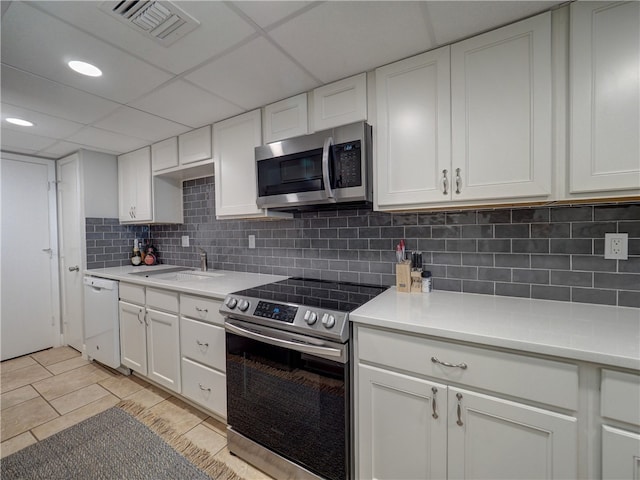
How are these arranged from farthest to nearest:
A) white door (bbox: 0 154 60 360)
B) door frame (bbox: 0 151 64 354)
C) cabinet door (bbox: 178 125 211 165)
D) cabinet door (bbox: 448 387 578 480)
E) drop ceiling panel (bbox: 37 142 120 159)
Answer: door frame (bbox: 0 151 64 354) < white door (bbox: 0 154 60 360) < drop ceiling panel (bbox: 37 142 120 159) < cabinet door (bbox: 178 125 211 165) < cabinet door (bbox: 448 387 578 480)

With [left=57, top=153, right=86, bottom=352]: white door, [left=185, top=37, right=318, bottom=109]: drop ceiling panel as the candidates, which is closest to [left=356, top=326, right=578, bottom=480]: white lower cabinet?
[left=185, top=37, right=318, bottom=109]: drop ceiling panel

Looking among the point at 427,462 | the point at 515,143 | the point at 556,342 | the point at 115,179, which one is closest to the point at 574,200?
the point at 515,143

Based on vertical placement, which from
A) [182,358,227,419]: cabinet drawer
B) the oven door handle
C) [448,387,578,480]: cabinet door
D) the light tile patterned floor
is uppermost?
the oven door handle

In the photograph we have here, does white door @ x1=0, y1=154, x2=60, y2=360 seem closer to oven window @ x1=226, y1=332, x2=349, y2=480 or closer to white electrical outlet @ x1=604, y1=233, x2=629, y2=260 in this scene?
oven window @ x1=226, y1=332, x2=349, y2=480

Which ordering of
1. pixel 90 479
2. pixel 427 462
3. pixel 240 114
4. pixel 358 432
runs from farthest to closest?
1. pixel 240 114
2. pixel 90 479
3. pixel 358 432
4. pixel 427 462

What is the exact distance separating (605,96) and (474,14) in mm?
606

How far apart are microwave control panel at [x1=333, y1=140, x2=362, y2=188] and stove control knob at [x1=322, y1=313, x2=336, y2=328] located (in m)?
0.72

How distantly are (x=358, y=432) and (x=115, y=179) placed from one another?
3467 mm

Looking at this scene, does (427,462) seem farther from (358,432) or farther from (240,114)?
(240,114)

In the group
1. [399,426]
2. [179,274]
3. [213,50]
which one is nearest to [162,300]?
[179,274]

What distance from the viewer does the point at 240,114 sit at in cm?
212

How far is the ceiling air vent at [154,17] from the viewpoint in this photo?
111 cm

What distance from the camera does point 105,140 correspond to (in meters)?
2.64

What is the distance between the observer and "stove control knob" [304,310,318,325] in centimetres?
133
